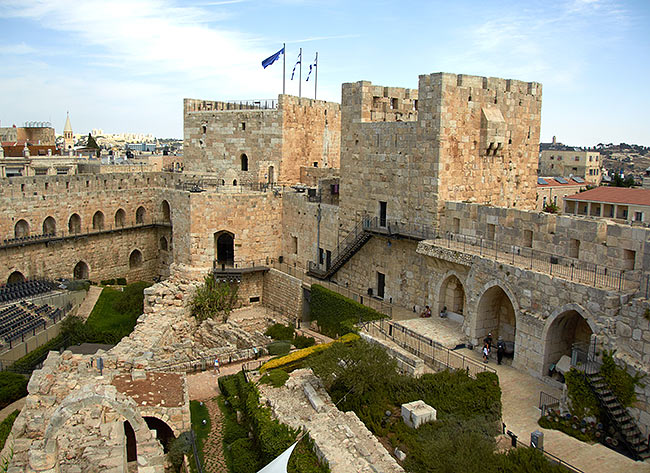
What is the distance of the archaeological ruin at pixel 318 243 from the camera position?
14.9 metres

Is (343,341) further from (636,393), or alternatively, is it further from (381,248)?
(636,393)

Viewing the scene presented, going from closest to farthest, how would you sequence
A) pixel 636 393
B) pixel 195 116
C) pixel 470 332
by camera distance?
pixel 636 393 → pixel 470 332 → pixel 195 116

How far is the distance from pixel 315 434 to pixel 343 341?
18.9 ft

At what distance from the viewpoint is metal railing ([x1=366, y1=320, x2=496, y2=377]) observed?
16.9m

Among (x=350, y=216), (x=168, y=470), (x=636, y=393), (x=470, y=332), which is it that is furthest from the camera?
(x=350, y=216)

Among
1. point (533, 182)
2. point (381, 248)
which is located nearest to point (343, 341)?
point (381, 248)

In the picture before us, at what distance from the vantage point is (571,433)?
13.9m

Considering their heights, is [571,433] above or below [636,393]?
below

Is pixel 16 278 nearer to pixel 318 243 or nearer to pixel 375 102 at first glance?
pixel 318 243

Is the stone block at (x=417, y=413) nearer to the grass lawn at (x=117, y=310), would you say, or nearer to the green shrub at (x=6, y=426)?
the green shrub at (x=6, y=426)

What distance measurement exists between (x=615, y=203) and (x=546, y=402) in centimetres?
3011

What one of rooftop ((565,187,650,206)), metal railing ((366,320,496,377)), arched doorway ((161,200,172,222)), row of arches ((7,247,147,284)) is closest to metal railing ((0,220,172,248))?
arched doorway ((161,200,172,222))

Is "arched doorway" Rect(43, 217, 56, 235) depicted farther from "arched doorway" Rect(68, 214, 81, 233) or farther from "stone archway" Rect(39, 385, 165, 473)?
"stone archway" Rect(39, 385, 165, 473)

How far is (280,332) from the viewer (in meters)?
25.5
